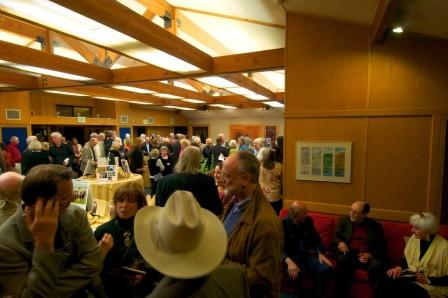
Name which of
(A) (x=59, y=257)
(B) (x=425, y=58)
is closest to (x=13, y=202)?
(A) (x=59, y=257)

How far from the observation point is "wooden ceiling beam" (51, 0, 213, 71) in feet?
6.26

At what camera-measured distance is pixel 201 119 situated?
529 inches

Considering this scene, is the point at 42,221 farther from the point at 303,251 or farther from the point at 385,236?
the point at 385,236

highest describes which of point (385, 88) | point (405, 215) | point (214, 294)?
point (385, 88)

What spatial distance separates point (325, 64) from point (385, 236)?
2045 mm

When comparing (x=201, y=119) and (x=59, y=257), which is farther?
(x=201, y=119)

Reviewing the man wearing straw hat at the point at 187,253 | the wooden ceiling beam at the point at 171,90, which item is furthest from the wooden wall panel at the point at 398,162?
the wooden ceiling beam at the point at 171,90

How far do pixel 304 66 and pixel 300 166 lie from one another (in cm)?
122

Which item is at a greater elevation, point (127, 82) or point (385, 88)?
point (127, 82)

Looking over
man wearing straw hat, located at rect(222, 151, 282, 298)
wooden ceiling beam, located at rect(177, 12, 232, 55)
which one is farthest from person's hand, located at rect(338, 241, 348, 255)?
wooden ceiling beam, located at rect(177, 12, 232, 55)

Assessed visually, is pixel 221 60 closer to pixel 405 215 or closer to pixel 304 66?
pixel 304 66

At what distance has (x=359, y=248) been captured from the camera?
2.76m

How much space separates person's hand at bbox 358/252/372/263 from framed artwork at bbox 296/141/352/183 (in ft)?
2.60

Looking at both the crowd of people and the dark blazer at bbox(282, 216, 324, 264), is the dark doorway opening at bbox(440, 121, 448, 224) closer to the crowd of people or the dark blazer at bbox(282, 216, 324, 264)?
the crowd of people
